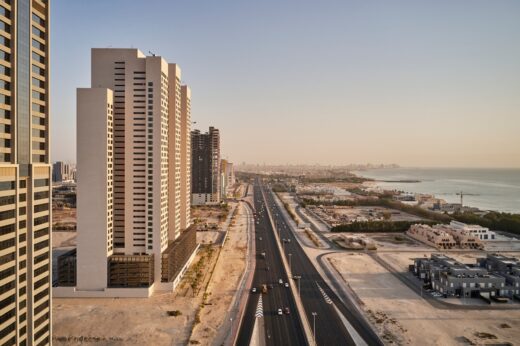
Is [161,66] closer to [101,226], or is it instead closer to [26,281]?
[101,226]

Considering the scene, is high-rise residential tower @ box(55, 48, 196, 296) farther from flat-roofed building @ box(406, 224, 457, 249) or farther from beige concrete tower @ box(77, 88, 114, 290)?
flat-roofed building @ box(406, 224, 457, 249)

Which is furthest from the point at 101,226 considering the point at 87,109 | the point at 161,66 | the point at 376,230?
the point at 376,230

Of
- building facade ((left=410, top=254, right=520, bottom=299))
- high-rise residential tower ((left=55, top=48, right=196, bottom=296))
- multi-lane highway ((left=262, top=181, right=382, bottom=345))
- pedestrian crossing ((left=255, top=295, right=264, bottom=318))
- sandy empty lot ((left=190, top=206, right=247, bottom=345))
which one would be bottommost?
sandy empty lot ((left=190, top=206, right=247, bottom=345))

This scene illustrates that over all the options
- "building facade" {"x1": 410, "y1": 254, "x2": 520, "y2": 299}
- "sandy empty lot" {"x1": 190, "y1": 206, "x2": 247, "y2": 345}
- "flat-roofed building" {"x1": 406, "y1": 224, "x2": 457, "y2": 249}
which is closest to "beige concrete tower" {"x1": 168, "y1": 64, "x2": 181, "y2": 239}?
"sandy empty lot" {"x1": 190, "y1": 206, "x2": 247, "y2": 345}

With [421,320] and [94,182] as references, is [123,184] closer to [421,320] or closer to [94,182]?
[94,182]

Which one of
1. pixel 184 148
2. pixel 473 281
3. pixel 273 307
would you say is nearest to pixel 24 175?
pixel 273 307

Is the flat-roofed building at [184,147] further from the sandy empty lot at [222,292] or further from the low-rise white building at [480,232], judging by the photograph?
the low-rise white building at [480,232]

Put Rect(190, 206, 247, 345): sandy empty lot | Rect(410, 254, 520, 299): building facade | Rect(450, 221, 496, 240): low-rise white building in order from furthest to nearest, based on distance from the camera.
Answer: Rect(450, 221, 496, 240): low-rise white building → Rect(410, 254, 520, 299): building facade → Rect(190, 206, 247, 345): sandy empty lot
